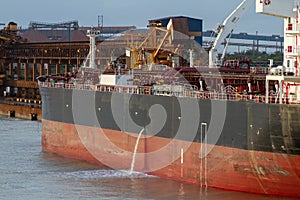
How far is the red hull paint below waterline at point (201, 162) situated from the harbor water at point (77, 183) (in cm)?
31

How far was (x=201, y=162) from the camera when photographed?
64.8ft

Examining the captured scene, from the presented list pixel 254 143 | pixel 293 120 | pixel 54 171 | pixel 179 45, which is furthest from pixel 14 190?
pixel 179 45

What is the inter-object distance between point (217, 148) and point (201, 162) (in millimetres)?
793

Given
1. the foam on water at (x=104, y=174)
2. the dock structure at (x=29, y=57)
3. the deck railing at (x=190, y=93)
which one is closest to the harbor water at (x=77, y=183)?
the foam on water at (x=104, y=174)

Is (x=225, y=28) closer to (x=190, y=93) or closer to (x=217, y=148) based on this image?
(x=190, y=93)

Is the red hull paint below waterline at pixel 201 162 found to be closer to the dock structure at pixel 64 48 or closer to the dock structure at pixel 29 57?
the dock structure at pixel 64 48

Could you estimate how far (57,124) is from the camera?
2744cm

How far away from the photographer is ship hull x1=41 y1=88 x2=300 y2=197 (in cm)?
1761

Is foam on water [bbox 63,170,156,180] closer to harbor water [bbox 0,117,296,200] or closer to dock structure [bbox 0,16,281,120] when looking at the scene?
harbor water [bbox 0,117,296,200]

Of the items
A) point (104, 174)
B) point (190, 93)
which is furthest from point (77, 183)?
point (190, 93)

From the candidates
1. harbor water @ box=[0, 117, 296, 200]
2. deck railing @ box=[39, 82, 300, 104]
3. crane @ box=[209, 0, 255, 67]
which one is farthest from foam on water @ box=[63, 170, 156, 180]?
crane @ box=[209, 0, 255, 67]

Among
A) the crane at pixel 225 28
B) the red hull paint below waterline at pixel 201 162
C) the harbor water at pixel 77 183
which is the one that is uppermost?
the crane at pixel 225 28

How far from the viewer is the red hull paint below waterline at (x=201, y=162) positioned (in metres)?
17.7

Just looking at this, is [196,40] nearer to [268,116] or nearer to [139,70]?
[139,70]
